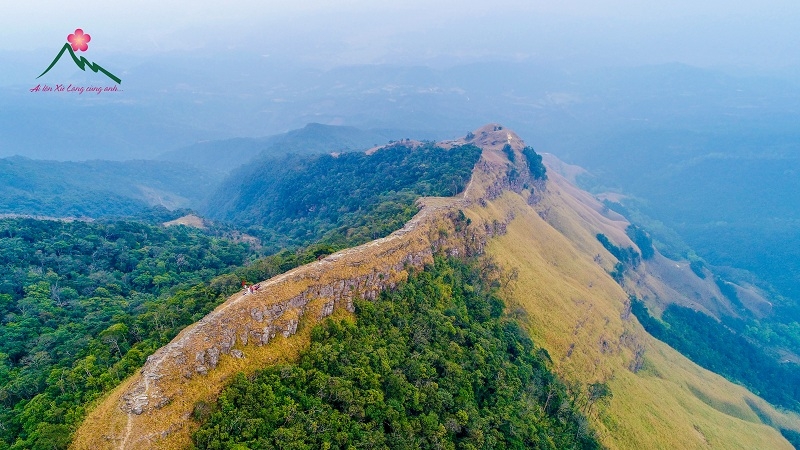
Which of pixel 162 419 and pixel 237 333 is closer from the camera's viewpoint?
pixel 162 419

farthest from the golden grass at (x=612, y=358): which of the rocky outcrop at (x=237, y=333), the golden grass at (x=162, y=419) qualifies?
the golden grass at (x=162, y=419)

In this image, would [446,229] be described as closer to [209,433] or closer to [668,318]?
[209,433]

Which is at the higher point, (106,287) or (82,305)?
(82,305)

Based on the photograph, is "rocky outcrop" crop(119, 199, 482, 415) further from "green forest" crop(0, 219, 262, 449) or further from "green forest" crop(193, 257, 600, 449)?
"green forest" crop(0, 219, 262, 449)

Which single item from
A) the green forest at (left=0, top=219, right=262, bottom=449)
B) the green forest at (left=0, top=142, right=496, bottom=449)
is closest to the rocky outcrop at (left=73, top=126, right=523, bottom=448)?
the green forest at (left=0, top=142, right=496, bottom=449)

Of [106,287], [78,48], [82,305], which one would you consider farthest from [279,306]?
[106,287]

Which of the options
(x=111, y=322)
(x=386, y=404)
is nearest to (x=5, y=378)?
(x=111, y=322)

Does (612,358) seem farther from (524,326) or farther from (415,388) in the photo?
(415,388)
